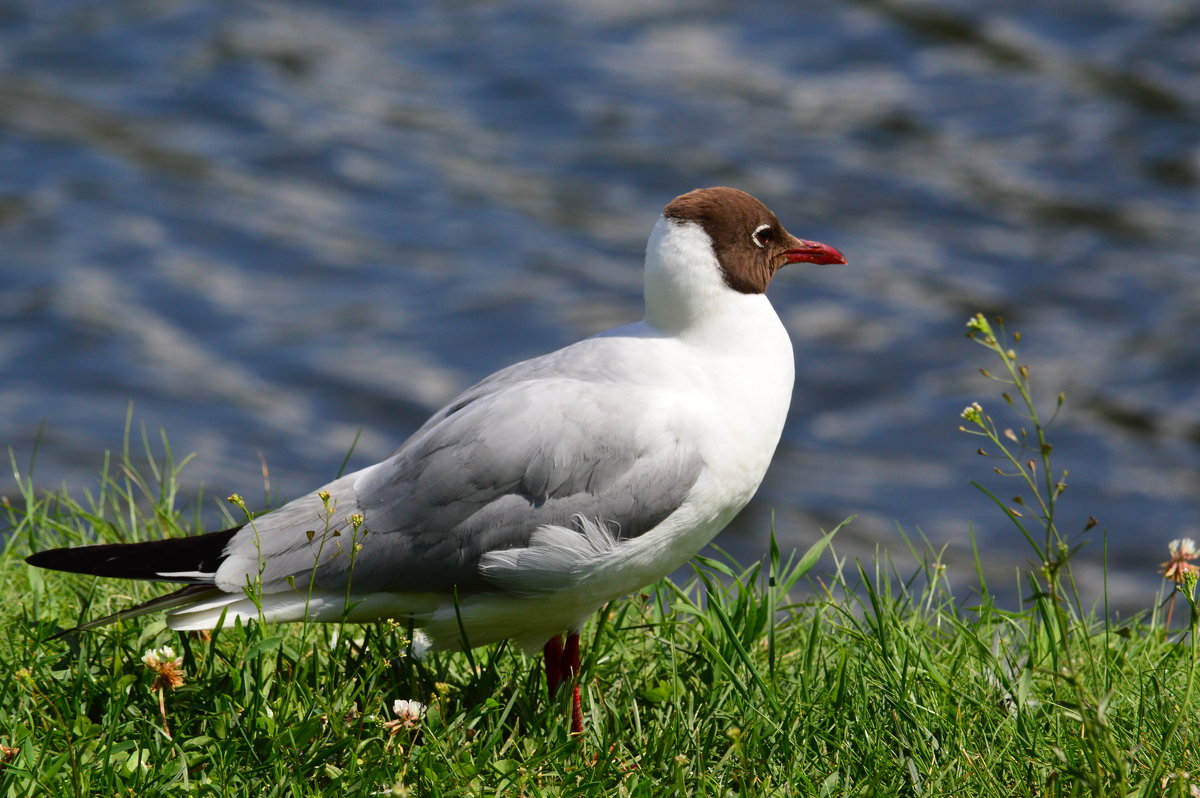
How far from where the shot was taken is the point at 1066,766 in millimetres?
2975

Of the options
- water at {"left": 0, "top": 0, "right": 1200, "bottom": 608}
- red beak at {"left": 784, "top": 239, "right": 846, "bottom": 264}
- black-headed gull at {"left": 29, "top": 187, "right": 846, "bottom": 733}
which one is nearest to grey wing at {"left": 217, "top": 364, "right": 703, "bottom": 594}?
black-headed gull at {"left": 29, "top": 187, "right": 846, "bottom": 733}

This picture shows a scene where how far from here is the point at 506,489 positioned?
145 inches

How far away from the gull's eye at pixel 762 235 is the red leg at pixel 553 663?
122 centimetres

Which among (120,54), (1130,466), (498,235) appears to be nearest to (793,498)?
(1130,466)

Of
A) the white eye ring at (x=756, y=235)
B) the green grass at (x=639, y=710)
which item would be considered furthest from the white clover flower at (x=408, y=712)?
the white eye ring at (x=756, y=235)

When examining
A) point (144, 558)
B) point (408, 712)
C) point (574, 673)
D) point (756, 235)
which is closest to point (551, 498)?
point (574, 673)

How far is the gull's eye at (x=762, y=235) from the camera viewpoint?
4008 mm

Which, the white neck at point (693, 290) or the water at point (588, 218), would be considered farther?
the water at point (588, 218)

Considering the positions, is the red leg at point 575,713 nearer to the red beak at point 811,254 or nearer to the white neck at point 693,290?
the white neck at point 693,290

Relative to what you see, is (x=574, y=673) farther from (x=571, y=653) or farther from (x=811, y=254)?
(x=811, y=254)

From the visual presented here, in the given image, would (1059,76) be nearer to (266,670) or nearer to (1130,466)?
(1130,466)

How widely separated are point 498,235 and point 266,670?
6928 millimetres

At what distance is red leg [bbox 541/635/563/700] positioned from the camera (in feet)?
12.6

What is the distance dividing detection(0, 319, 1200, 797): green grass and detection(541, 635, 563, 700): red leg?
2.4 inches
